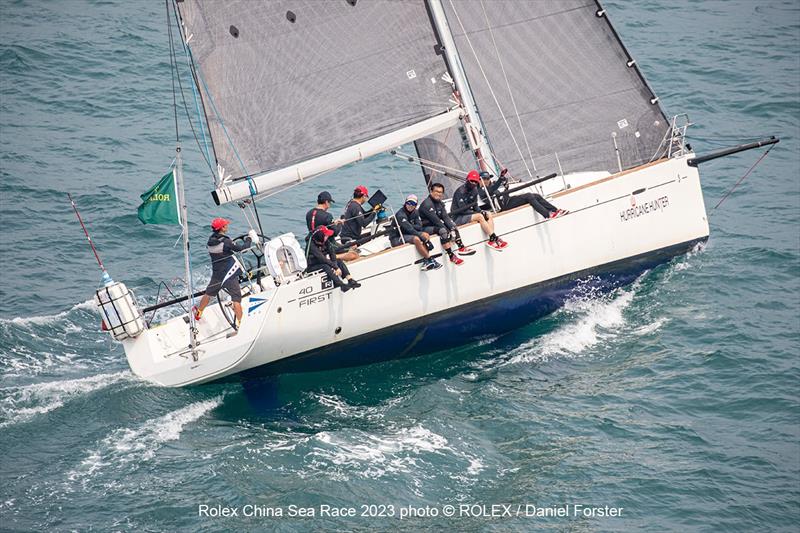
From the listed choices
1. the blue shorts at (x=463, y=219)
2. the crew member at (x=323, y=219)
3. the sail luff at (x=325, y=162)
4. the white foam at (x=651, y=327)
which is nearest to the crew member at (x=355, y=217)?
the crew member at (x=323, y=219)

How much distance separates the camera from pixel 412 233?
18.2 meters

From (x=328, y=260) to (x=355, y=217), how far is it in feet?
4.79

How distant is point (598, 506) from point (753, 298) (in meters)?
7.68

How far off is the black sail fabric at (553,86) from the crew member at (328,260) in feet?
15.3

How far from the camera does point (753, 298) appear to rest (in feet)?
66.2

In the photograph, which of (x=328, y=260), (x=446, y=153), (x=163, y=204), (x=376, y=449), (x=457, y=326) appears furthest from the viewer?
(x=446, y=153)

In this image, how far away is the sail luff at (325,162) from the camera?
17859mm

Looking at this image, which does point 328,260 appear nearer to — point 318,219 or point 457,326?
point 318,219


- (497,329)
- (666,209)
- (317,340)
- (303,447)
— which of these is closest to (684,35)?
(666,209)

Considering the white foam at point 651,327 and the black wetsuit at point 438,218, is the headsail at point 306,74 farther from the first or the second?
the white foam at point 651,327

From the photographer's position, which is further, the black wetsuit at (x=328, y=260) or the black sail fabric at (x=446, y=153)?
the black sail fabric at (x=446, y=153)

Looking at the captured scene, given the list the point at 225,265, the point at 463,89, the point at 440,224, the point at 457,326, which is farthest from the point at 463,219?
the point at 225,265

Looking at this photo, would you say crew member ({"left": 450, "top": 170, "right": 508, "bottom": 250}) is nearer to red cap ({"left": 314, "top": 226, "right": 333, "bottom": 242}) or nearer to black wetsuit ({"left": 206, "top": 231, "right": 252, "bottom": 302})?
red cap ({"left": 314, "top": 226, "right": 333, "bottom": 242})

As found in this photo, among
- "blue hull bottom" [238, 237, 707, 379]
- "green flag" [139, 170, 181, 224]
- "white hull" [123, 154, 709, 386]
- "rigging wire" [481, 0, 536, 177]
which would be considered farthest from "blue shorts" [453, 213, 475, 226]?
"green flag" [139, 170, 181, 224]
